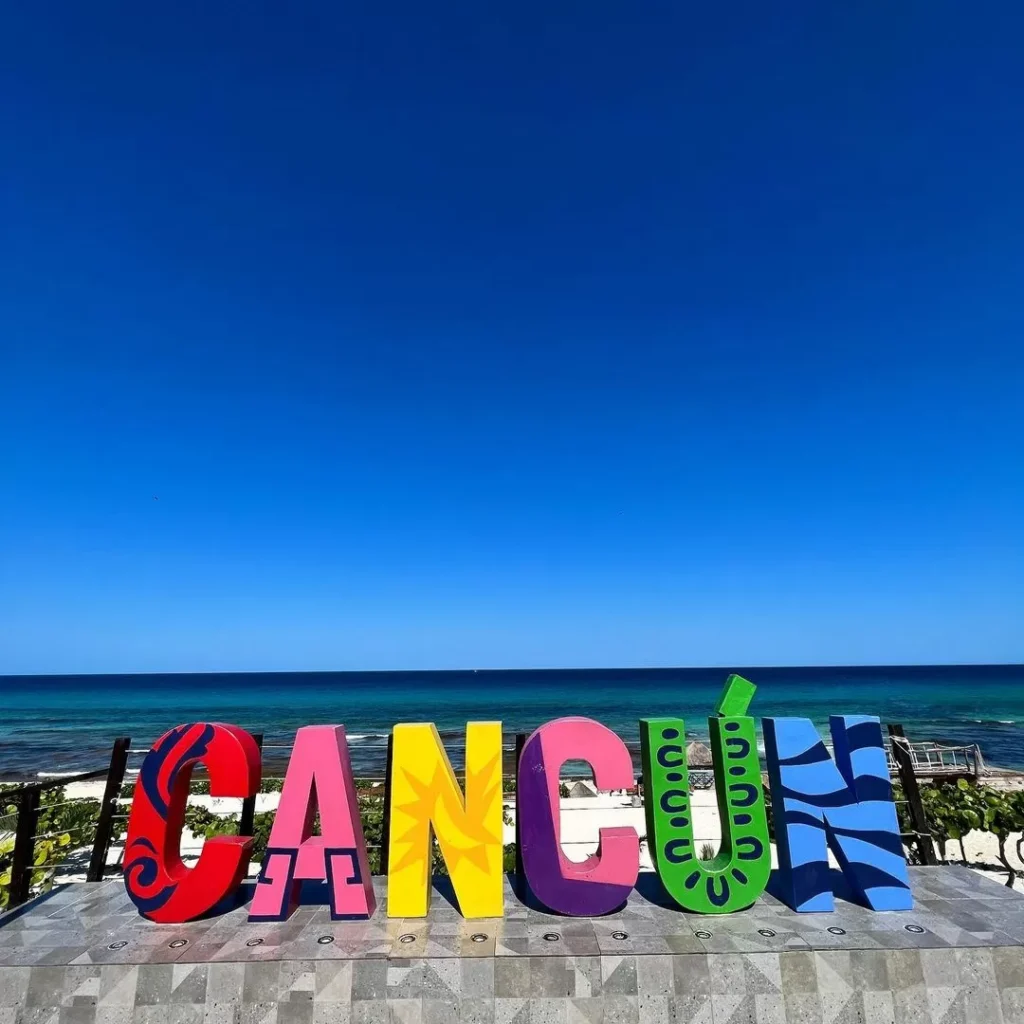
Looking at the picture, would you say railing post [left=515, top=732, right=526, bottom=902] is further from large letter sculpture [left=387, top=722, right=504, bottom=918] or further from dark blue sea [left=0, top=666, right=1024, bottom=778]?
dark blue sea [left=0, top=666, right=1024, bottom=778]

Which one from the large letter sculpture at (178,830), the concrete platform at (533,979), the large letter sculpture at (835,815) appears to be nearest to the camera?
the concrete platform at (533,979)

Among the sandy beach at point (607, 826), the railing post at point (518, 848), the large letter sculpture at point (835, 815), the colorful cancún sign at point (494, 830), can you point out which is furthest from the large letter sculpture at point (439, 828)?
the sandy beach at point (607, 826)

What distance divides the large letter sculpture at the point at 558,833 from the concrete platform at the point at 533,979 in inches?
18.5

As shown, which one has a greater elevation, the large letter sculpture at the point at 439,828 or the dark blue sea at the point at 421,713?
the large letter sculpture at the point at 439,828

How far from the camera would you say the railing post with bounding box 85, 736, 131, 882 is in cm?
771

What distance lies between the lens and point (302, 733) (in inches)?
269

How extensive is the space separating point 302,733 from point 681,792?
13.8ft

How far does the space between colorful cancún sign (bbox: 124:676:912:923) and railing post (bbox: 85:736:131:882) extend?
129 cm

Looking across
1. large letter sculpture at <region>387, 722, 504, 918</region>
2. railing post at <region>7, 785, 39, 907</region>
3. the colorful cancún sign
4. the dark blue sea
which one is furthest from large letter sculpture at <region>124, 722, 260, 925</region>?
the dark blue sea

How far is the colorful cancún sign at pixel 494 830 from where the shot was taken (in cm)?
655

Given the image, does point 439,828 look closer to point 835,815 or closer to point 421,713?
point 835,815

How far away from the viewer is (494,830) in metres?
6.64

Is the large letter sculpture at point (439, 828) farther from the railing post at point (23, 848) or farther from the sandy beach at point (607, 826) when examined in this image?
the sandy beach at point (607, 826)

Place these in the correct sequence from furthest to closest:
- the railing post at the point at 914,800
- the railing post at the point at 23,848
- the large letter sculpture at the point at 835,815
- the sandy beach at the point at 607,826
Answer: the sandy beach at the point at 607,826 → the railing post at the point at 914,800 → the railing post at the point at 23,848 → the large letter sculpture at the point at 835,815
